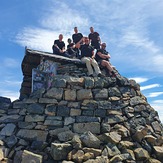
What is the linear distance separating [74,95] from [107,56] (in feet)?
9.00

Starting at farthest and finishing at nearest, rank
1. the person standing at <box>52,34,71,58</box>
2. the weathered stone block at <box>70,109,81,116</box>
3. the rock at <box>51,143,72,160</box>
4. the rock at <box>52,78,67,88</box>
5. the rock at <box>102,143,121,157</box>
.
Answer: the person standing at <box>52,34,71,58</box> → the rock at <box>52,78,67,88</box> → the weathered stone block at <box>70,109,81,116</box> → the rock at <box>102,143,121,157</box> → the rock at <box>51,143,72,160</box>

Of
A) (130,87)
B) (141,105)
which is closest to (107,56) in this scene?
(130,87)

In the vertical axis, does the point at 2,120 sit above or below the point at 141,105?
below

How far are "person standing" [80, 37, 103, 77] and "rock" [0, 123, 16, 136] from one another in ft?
11.2

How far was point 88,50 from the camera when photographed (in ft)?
33.0

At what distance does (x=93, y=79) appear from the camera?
8797 mm

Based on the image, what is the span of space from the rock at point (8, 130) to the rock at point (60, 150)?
1714mm

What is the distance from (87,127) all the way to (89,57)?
3.26 m

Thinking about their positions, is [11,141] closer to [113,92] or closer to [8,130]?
[8,130]

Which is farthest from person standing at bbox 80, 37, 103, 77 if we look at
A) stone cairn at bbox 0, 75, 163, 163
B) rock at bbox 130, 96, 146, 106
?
rock at bbox 130, 96, 146, 106

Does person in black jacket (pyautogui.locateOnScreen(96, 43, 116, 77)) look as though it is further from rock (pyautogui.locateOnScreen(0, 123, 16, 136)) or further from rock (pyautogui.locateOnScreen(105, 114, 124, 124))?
rock (pyautogui.locateOnScreen(0, 123, 16, 136))

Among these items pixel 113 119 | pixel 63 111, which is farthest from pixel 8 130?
pixel 113 119

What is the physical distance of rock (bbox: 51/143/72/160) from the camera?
653 centimetres

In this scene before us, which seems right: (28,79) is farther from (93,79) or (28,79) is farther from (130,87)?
(130,87)
